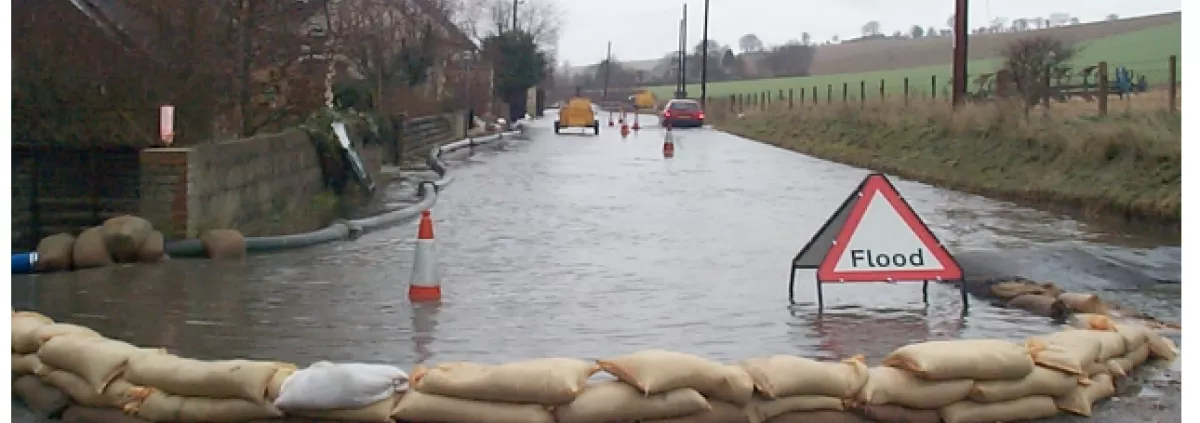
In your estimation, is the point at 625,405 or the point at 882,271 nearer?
the point at 625,405

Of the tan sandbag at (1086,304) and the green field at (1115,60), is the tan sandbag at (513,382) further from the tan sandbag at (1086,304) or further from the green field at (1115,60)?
the green field at (1115,60)

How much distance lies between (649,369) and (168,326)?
3899 mm

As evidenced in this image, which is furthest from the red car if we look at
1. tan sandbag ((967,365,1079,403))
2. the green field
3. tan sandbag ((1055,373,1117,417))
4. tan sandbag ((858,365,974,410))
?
tan sandbag ((858,365,974,410))

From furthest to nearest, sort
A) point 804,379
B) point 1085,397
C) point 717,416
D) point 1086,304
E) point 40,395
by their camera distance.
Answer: point 1086,304
point 1085,397
point 40,395
point 804,379
point 717,416

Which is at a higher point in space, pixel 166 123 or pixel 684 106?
pixel 684 106

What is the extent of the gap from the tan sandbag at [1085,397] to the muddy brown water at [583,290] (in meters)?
1.50

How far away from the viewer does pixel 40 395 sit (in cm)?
691

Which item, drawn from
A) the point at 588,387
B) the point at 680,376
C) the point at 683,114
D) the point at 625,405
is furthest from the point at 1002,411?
the point at 683,114

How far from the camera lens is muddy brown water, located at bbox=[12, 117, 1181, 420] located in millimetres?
8742

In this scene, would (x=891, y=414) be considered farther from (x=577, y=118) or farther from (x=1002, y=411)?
(x=577, y=118)

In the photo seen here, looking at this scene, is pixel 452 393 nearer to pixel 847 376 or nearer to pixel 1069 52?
pixel 847 376

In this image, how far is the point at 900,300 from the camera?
1063 cm

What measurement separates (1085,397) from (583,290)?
15.4 feet

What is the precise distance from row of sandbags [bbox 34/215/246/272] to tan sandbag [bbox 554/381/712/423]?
20.8 feet
